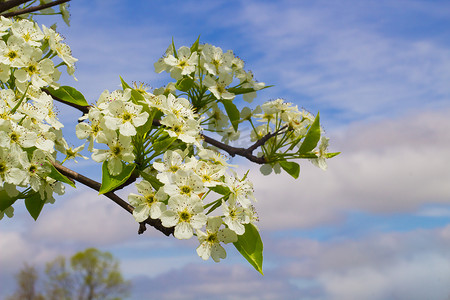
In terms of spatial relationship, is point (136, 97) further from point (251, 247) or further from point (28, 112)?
point (251, 247)

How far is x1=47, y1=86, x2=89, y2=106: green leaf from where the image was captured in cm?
308

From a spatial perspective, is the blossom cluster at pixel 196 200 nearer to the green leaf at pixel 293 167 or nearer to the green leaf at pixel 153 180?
the green leaf at pixel 153 180

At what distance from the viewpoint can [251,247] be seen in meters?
2.54

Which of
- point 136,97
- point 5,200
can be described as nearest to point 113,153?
point 136,97

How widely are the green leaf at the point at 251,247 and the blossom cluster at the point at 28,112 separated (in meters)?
0.99

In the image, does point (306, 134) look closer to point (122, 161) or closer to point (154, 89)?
point (154, 89)

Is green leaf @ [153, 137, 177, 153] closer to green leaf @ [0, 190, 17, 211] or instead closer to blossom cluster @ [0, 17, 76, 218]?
blossom cluster @ [0, 17, 76, 218]

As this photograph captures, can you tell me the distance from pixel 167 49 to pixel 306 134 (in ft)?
3.48

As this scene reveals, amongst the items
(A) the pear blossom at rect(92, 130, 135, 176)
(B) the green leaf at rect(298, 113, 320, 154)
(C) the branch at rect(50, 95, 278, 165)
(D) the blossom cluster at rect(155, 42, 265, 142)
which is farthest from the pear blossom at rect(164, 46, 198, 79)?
(A) the pear blossom at rect(92, 130, 135, 176)

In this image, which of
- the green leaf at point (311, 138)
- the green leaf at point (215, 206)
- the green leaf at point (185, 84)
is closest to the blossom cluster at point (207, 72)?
the green leaf at point (185, 84)

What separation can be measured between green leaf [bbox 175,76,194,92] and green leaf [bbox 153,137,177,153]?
0.81 metres

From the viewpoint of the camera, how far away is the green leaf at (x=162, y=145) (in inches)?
97.8

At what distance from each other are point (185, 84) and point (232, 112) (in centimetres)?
46

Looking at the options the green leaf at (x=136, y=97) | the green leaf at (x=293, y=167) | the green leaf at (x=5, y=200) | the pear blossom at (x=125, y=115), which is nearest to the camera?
the pear blossom at (x=125, y=115)
